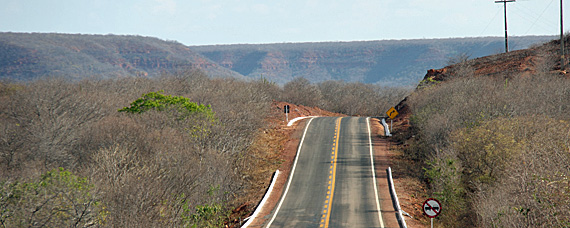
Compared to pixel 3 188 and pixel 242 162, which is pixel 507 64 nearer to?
pixel 242 162

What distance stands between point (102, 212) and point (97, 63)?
188 meters

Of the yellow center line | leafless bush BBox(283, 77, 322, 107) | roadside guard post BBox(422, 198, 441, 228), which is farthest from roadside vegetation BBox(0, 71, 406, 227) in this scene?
leafless bush BBox(283, 77, 322, 107)

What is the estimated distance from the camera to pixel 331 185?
31.5 meters

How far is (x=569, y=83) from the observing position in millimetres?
43938

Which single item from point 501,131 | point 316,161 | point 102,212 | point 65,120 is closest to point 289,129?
point 316,161

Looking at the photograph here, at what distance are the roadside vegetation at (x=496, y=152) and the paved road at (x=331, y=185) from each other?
415 cm

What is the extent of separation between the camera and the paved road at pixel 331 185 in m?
25.2

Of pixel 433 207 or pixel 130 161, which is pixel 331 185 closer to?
pixel 433 207

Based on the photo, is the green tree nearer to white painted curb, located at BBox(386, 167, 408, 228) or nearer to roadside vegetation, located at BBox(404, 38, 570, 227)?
white painted curb, located at BBox(386, 167, 408, 228)

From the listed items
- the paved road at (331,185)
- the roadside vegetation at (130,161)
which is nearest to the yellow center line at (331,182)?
the paved road at (331,185)

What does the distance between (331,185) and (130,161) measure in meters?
12.6

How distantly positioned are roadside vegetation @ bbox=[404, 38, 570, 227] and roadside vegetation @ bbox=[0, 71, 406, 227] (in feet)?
38.7

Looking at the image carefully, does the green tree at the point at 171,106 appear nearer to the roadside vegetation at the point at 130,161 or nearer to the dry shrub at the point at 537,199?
the roadside vegetation at the point at 130,161

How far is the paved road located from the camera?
82.8 feet
